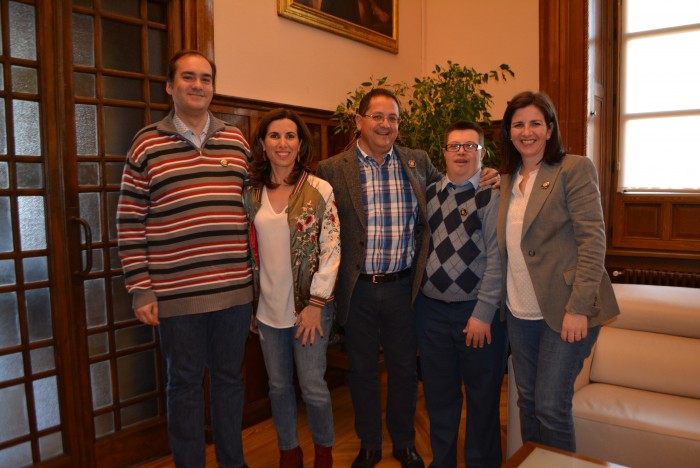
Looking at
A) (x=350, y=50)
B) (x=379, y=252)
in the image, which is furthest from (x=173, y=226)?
(x=350, y=50)

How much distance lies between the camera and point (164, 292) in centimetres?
183

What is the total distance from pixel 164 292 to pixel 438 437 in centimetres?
115

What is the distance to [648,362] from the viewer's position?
2195 millimetres

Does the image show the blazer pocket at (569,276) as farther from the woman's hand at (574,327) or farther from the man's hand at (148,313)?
the man's hand at (148,313)

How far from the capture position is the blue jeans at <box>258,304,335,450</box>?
1993 mm

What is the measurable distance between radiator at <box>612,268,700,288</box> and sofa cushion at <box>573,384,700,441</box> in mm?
1748

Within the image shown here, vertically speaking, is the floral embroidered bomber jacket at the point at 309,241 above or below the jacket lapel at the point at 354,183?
below

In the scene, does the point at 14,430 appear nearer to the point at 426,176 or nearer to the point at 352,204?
the point at 352,204

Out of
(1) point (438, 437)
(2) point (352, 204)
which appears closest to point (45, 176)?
(2) point (352, 204)

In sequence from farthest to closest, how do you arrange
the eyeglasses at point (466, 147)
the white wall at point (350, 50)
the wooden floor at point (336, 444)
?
the white wall at point (350, 50) → the wooden floor at point (336, 444) → the eyeglasses at point (466, 147)

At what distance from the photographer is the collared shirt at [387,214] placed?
2104 millimetres

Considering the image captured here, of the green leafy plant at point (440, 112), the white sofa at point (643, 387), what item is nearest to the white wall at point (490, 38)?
the green leafy plant at point (440, 112)

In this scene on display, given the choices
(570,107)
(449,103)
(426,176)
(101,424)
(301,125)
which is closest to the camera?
(301,125)

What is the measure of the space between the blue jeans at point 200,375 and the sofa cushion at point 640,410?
1.29 meters
